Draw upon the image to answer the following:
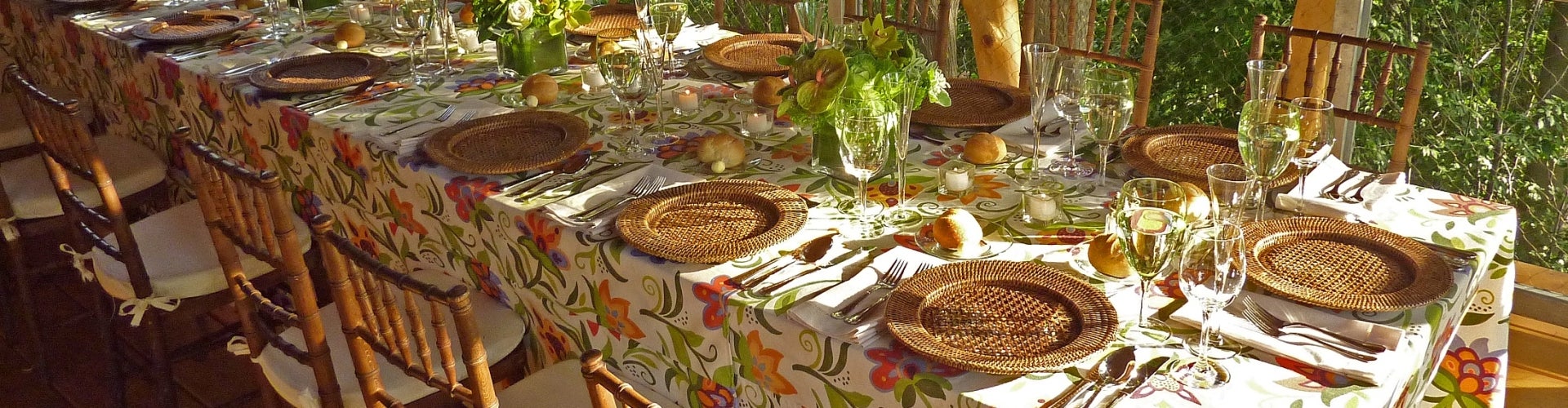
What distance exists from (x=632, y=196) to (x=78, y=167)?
1003mm

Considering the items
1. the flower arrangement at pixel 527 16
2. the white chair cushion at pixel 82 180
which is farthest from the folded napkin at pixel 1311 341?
the white chair cushion at pixel 82 180

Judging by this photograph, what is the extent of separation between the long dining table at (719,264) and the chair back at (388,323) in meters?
0.23

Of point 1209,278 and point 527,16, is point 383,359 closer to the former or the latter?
point 527,16

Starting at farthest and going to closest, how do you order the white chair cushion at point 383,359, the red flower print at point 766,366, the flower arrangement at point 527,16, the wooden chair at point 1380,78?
1. the flower arrangement at point 527,16
2. the wooden chair at point 1380,78
3. the white chair cushion at point 383,359
4. the red flower print at point 766,366

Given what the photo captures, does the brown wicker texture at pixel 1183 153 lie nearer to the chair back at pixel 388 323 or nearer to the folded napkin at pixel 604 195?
the folded napkin at pixel 604 195

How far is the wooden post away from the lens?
337 cm

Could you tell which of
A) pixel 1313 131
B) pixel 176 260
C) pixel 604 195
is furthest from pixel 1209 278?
pixel 176 260

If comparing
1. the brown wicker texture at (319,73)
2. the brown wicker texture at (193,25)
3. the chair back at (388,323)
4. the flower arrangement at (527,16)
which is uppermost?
the flower arrangement at (527,16)

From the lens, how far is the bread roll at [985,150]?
1663 mm

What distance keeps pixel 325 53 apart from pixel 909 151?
1316mm

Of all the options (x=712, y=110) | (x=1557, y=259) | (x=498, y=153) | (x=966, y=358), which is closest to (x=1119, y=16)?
(x=1557, y=259)

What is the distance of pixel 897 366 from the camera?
3.75ft

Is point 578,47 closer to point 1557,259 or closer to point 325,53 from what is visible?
point 325,53

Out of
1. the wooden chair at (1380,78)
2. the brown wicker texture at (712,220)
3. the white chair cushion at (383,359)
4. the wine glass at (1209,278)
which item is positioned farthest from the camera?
the wooden chair at (1380,78)
